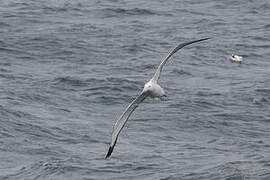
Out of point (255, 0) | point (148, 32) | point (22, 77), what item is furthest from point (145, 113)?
point (255, 0)

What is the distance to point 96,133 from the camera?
2967 centimetres

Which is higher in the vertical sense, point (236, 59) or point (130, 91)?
point (130, 91)

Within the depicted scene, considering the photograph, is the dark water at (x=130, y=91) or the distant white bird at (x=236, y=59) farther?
the distant white bird at (x=236, y=59)

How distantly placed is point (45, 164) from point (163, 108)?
7.56 meters


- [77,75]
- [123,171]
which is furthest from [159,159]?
[77,75]

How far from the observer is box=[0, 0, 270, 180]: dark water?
26.9m

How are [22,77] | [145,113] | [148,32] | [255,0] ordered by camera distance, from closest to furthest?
[145,113] < [22,77] < [148,32] < [255,0]

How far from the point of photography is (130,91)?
112ft

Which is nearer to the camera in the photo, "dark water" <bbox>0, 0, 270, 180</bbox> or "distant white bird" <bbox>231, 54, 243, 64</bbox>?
"dark water" <bbox>0, 0, 270, 180</bbox>

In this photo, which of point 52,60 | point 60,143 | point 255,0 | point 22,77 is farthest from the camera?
point 255,0

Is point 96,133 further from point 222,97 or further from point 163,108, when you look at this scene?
point 222,97

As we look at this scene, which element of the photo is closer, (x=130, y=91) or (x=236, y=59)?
(x=130, y=91)

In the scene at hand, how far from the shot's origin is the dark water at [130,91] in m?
26.9

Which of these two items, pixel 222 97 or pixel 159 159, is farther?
pixel 222 97
